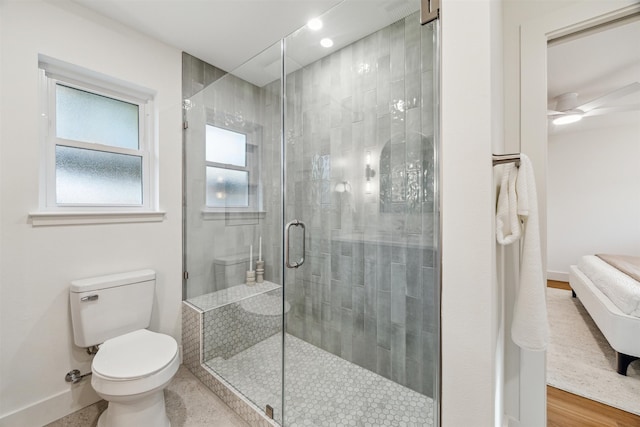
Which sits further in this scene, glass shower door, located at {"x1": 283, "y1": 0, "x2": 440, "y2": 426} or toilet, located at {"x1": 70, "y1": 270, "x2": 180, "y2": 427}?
glass shower door, located at {"x1": 283, "y1": 0, "x2": 440, "y2": 426}

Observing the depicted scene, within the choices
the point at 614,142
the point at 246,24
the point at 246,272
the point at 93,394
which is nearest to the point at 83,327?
the point at 93,394

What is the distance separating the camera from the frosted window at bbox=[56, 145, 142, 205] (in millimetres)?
1718

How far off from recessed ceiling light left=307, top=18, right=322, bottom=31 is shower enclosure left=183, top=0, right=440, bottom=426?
0.10 ft

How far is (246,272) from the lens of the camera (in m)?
2.27

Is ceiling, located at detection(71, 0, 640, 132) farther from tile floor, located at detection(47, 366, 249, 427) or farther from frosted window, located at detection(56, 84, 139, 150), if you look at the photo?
tile floor, located at detection(47, 366, 249, 427)

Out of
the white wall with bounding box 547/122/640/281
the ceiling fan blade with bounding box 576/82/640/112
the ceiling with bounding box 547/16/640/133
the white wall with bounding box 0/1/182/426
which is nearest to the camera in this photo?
the white wall with bounding box 0/1/182/426

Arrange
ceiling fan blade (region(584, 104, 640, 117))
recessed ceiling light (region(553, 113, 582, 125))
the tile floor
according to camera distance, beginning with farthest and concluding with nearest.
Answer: recessed ceiling light (region(553, 113, 582, 125)) < ceiling fan blade (region(584, 104, 640, 117)) < the tile floor

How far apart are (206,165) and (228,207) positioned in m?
0.41

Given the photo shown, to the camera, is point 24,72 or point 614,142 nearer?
point 24,72

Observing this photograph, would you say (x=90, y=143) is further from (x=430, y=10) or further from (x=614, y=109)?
(x=614, y=109)

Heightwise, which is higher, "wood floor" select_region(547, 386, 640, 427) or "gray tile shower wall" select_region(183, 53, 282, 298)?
"gray tile shower wall" select_region(183, 53, 282, 298)

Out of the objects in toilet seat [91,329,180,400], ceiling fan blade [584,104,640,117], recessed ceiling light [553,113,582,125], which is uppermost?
ceiling fan blade [584,104,640,117]

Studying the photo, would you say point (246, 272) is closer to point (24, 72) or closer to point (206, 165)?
point (206, 165)

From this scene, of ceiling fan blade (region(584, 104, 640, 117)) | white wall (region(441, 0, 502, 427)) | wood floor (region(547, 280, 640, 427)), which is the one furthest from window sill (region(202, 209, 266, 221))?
ceiling fan blade (region(584, 104, 640, 117))
